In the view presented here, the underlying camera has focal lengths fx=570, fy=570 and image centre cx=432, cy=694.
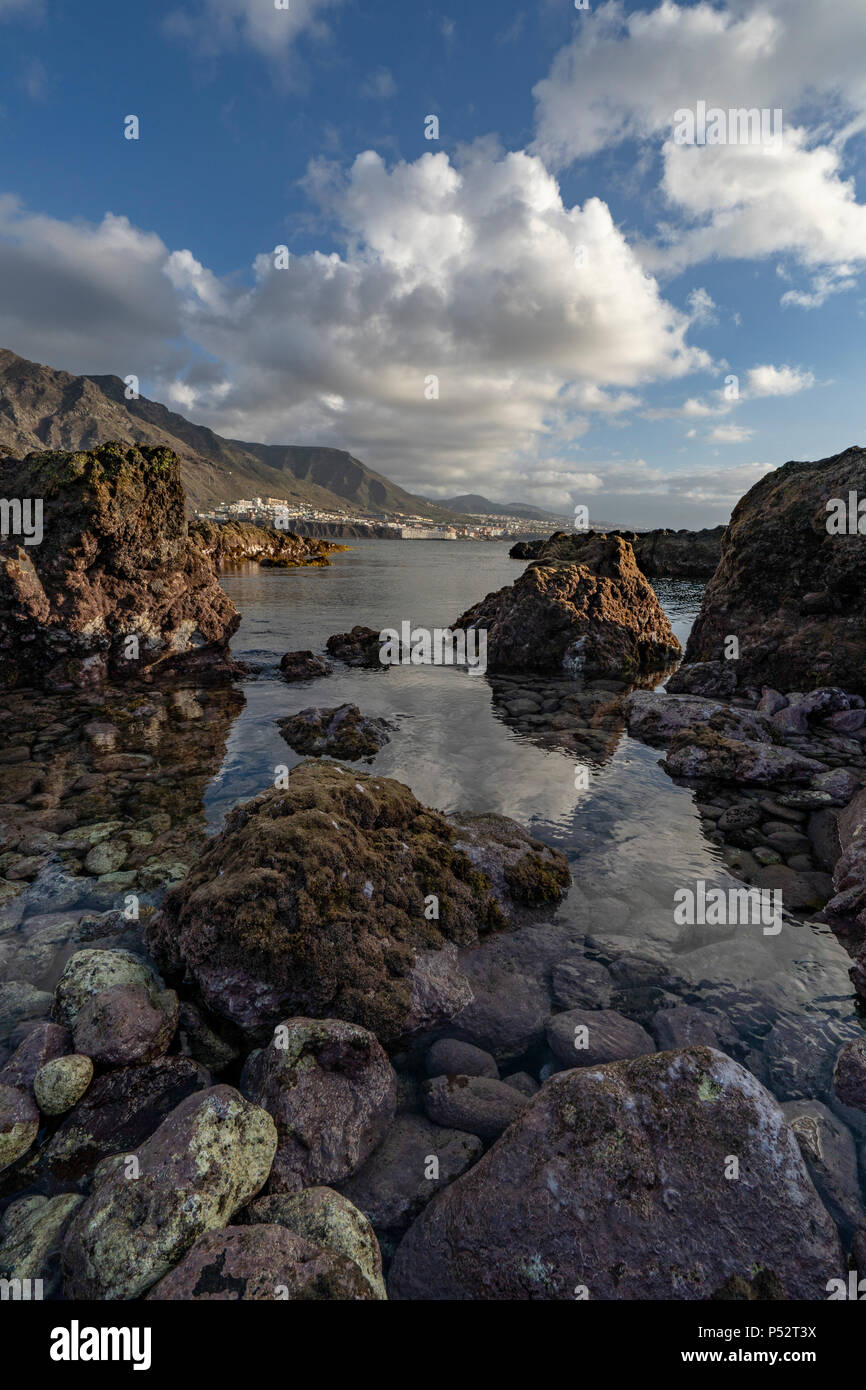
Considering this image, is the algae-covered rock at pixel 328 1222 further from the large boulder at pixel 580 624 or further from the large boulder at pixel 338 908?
the large boulder at pixel 580 624

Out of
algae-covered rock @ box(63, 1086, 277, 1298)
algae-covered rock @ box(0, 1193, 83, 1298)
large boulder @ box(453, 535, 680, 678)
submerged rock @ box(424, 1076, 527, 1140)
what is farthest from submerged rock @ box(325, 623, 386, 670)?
algae-covered rock @ box(0, 1193, 83, 1298)

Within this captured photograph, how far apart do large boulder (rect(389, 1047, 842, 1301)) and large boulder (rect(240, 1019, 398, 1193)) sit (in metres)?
0.85

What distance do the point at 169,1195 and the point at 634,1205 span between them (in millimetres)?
3304

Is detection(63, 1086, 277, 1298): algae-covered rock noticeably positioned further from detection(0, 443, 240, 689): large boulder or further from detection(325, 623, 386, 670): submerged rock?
detection(325, 623, 386, 670): submerged rock

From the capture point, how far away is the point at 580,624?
27.0 metres

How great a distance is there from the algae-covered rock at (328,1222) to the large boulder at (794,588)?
794 inches

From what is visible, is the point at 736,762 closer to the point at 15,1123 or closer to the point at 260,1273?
the point at 260,1273

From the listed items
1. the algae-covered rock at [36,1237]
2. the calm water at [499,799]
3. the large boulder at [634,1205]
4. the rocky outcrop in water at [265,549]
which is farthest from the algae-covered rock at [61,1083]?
the rocky outcrop in water at [265,549]

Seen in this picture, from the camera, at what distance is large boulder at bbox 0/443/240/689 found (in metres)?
19.7

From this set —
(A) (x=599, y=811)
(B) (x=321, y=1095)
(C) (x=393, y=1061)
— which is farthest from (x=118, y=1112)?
(A) (x=599, y=811)
